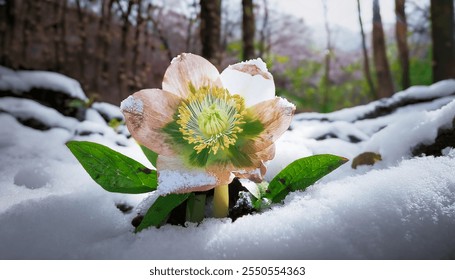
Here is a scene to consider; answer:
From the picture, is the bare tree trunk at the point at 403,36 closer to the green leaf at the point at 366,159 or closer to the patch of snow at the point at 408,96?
the patch of snow at the point at 408,96

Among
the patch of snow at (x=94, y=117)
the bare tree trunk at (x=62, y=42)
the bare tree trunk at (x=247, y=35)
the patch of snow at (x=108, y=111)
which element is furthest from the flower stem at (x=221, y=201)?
the bare tree trunk at (x=62, y=42)

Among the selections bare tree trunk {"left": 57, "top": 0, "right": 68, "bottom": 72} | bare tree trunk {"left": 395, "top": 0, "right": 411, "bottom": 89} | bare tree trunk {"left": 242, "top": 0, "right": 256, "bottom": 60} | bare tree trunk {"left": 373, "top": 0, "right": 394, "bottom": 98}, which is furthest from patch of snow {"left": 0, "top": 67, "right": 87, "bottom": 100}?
bare tree trunk {"left": 373, "top": 0, "right": 394, "bottom": 98}

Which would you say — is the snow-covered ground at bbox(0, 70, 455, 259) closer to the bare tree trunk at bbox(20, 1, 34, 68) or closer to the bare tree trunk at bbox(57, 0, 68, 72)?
the bare tree trunk at bbox(20, 1, 34, 68)
